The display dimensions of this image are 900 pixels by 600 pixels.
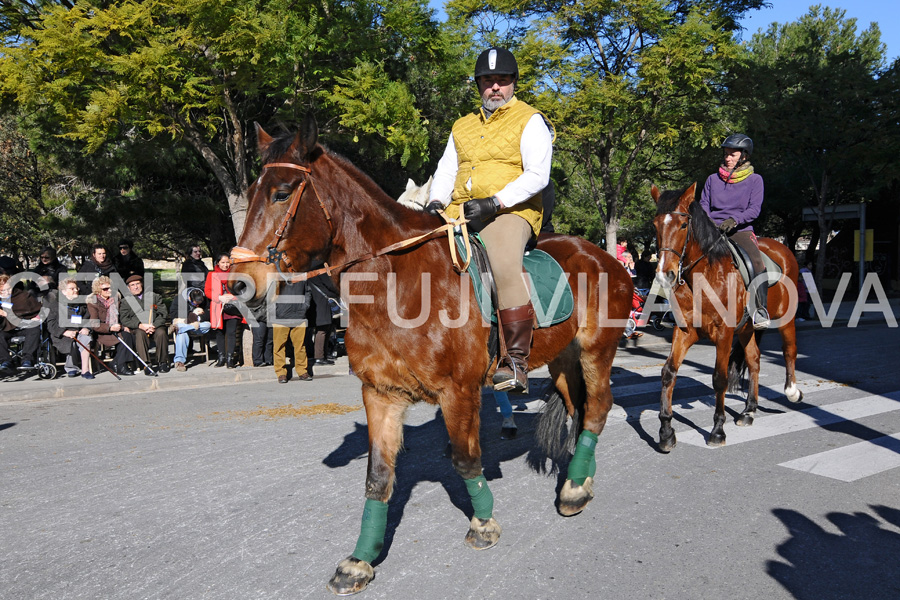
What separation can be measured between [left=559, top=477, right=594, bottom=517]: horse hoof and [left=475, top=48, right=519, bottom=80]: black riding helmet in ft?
9.23

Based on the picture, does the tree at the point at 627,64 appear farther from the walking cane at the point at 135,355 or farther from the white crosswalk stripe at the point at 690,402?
the walking cane at the point at 135,355

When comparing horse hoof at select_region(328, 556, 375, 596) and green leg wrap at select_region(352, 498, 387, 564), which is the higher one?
green leg wrap at select_region(352, 498, 387, 564)

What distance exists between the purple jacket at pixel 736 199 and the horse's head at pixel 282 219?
5.59 metres

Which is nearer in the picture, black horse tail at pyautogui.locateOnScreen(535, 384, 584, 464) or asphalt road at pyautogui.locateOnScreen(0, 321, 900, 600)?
asphalt road at pyautogui.locateOnScreen(0, 321, 900, 600)

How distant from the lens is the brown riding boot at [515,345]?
434cm

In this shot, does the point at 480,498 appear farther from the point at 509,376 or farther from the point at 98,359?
the point at 98,359

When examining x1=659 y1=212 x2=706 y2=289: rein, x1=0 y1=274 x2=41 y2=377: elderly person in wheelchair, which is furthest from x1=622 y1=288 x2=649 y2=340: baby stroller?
x1=0 y1=274 x2=41 y2=377: elderly person in wheelchair

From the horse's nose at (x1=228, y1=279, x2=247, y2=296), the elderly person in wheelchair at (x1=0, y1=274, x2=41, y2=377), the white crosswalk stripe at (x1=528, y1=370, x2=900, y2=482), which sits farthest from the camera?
the elderly person in wheelchair at (x1=0, y1=274, x2=41, y2=377)

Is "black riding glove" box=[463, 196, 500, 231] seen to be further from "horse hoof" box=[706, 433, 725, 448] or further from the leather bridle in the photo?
"horse hoof" box=[706, 433, 725, 448]

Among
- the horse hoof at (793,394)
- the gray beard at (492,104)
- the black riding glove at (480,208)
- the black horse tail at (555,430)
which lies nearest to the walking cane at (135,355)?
the black horse tail at (555,430)

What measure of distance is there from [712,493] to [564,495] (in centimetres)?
127

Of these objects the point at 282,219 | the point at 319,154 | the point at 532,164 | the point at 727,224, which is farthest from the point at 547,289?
the point at 727,224

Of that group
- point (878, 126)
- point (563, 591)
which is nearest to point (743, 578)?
point (563, 591)

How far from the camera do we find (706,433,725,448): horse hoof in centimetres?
657
